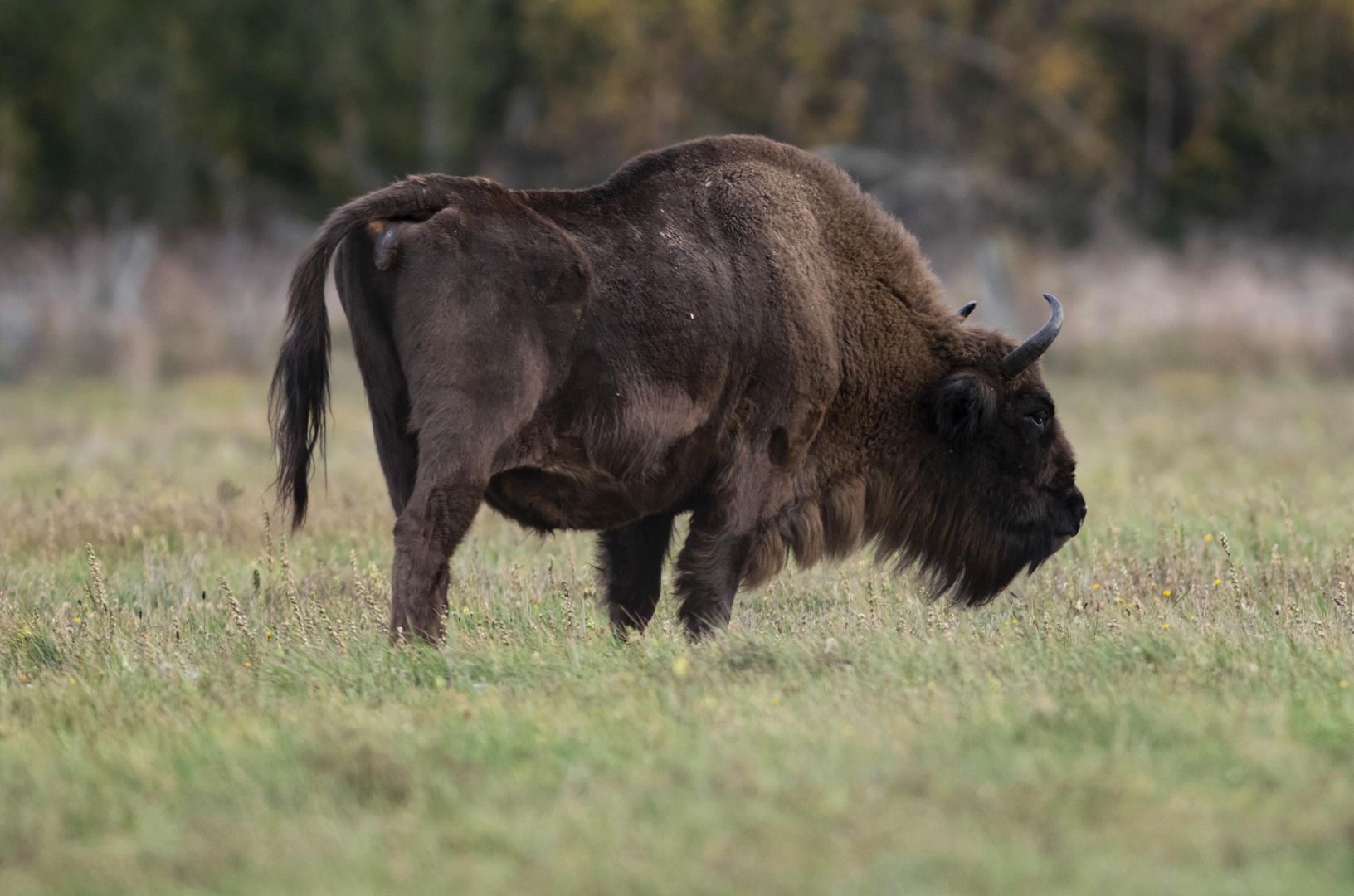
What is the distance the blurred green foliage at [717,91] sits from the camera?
106ft

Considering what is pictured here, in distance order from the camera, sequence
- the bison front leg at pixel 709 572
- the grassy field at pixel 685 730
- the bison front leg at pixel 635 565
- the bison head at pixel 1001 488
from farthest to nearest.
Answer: the bison head at pixel 1001 488 → the bison front leg at pixel 635 565 → the bison front leg at pixel 709 572 → the grassy field at pixel 685 730

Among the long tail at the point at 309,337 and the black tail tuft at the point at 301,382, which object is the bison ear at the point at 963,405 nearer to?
the long tail at the point at 309,337

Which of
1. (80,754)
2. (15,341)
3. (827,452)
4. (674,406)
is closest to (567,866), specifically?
(80,754)

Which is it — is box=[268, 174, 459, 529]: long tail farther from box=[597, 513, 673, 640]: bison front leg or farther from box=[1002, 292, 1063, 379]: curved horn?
box=[1002, 292, 1063, 379]: curved horn

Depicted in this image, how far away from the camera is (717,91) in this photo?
35.5 metres

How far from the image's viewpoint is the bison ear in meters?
7.14

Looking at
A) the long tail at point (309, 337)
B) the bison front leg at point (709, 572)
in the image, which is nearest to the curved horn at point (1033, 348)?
the bison front leg at point (709, 572)

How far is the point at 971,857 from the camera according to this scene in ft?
12.6

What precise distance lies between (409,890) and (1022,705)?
207cm

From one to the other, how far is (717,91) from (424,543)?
30591 millimetres

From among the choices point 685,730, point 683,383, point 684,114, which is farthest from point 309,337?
point 684,114

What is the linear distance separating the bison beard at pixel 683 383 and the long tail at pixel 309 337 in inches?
0.4

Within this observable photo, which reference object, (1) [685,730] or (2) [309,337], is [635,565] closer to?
(2) [309,337]

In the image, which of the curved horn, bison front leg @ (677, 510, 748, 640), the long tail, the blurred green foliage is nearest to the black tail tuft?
the long tail
